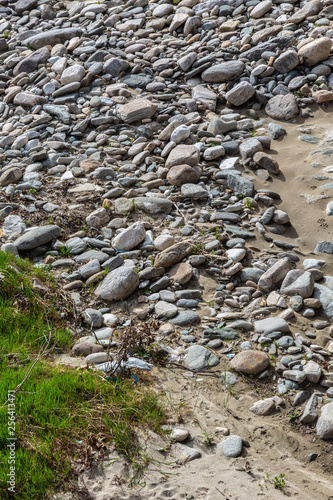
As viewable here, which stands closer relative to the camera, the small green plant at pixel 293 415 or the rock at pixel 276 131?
the small green plant at pixel 293 415

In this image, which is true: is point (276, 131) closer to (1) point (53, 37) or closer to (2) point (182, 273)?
(2) point (182, 273)

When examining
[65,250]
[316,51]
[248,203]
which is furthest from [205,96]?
[65,250]

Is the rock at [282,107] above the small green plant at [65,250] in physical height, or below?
above

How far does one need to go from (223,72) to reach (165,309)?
12.5ft

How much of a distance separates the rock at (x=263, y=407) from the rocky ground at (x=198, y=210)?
0.01 meters

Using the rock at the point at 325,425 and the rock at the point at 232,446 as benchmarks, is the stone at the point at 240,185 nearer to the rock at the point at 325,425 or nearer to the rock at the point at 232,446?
the rock at the point at 325,425

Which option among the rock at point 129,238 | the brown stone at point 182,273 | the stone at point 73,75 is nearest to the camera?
the brown stone at point 182,273

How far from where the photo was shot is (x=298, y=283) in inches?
157

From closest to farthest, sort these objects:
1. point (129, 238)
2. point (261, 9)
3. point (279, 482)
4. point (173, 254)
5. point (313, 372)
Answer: point (279, 482), point (313, 372), point (173, 254), point (129, 238), point (261, 9)

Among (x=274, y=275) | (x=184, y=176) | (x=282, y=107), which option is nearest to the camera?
(x=274, y=275)

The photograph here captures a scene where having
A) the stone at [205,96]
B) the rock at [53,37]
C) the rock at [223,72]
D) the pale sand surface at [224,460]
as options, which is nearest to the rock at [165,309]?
the pale sand surface at [224,460]

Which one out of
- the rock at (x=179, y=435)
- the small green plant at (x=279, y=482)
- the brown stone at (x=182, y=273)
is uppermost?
the brown stone at (x=182, y=273)

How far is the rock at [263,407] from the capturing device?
317cm

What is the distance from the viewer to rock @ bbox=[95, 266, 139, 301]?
4133mm
